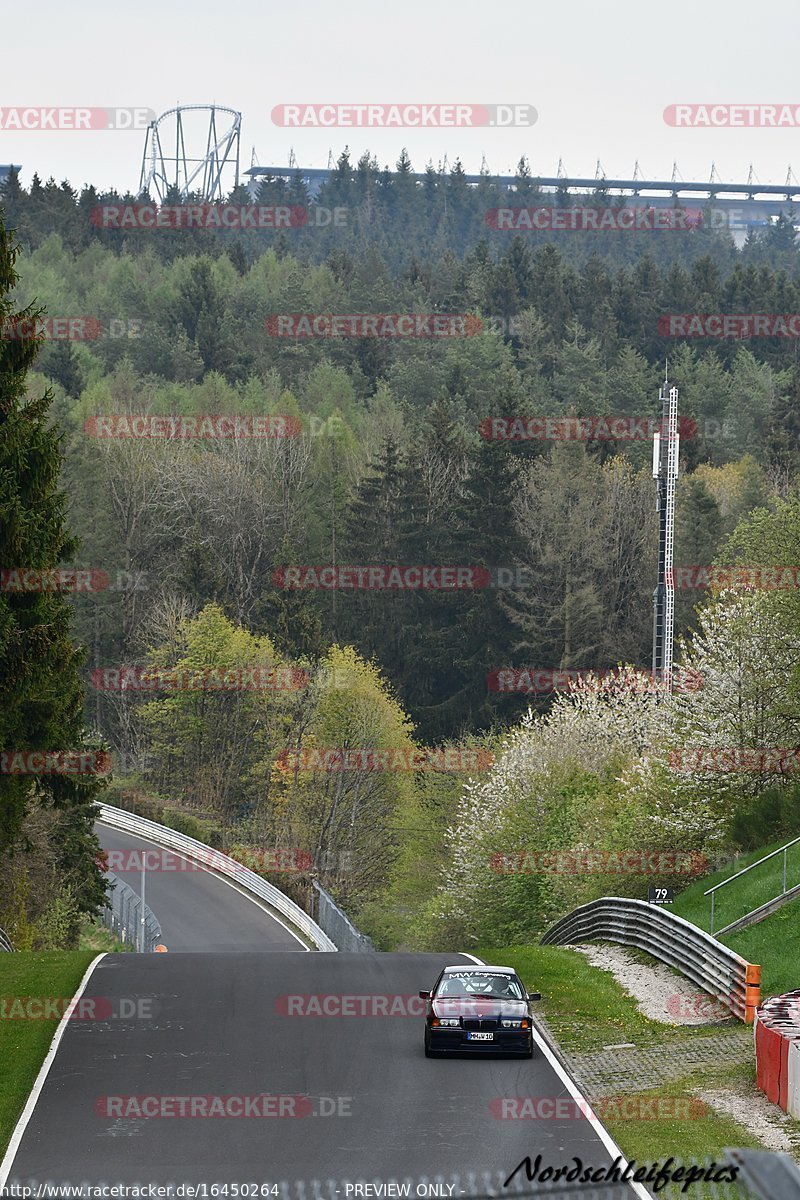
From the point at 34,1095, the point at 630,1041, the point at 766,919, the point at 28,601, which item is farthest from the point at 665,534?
the point at 34,1095

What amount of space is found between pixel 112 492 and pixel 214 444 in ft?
31.9

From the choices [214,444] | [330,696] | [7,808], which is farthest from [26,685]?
[214,444]

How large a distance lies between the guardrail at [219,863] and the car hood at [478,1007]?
28.8 metres

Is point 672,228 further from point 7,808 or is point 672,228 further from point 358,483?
point 7,808

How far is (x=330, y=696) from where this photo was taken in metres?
75.8

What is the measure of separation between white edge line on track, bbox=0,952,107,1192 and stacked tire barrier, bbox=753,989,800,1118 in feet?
26.5

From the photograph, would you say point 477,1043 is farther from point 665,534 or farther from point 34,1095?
point 665,534

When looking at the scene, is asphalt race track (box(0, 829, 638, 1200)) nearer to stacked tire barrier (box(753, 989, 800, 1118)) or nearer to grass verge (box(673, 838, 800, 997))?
stacked tire barrier (box(753, 989, 800, 1118))

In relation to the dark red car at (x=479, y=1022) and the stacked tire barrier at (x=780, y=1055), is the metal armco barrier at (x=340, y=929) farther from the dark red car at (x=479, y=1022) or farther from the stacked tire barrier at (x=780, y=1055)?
the stacked tire barrier at (x=780, y=1055)

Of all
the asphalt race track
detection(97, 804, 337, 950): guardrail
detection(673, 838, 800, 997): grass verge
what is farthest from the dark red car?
detection(97, 804, 337, 950): guardrail

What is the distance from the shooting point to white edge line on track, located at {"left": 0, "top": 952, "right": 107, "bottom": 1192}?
15.3 metres

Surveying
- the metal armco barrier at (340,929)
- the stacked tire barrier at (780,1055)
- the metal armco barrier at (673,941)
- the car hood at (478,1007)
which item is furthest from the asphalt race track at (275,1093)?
the metal armco barrier at (340,929)

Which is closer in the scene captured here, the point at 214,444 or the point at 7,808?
the point at 7,808

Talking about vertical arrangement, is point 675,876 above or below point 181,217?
below
